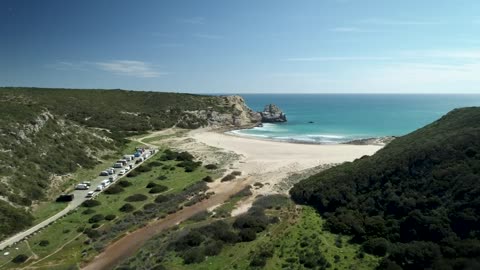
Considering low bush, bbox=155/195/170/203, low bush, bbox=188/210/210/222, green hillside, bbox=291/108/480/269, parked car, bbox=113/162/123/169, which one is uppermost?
green hillside, bbox=291/108/480/269

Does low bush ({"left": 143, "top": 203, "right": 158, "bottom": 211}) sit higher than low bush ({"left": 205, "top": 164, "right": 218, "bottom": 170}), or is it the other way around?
low bush ({"left": 205, "top": 164, "right": 218, "bottom": 170})

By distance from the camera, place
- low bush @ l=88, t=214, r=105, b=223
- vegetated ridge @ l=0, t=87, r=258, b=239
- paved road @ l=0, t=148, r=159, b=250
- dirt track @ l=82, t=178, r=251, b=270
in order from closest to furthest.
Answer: dirt track @ l=82, t=178, r=251, b=270 < paved road @ l=0, t=148, r=159, b=250 < low bush @ l=88, t=214, r=105, b=223 < vegetated ridge @ l=0, t=87, r=258, b=239

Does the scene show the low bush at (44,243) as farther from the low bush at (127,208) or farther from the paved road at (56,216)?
the low bush at (127,208)

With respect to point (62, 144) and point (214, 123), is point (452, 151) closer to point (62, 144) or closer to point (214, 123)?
point (62, 144)

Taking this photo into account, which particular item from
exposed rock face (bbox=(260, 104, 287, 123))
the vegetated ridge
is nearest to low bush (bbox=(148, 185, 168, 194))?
the vegetated ridge

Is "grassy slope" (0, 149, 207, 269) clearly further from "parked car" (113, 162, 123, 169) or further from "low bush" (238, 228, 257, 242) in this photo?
"low bush" (238, 228, 257, 242)

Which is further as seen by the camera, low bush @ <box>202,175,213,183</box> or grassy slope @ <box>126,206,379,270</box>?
low bush @ <box>202,175,213,183</box>

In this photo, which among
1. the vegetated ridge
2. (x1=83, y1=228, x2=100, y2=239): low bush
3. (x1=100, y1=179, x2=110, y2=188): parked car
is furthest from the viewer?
(x1=100, y1=179, x2=110, y2=188): parked car

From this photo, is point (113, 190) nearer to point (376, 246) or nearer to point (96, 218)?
point (96, 218)
